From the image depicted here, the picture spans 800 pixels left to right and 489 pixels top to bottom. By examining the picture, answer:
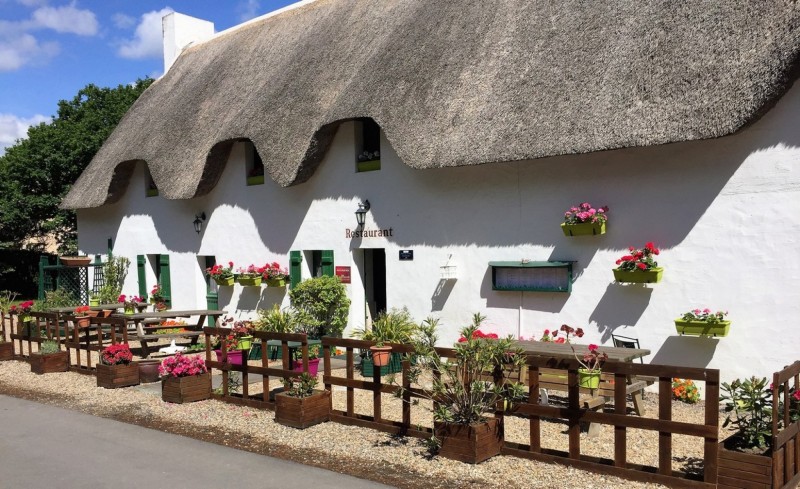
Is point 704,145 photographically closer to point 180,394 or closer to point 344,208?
point 344,208

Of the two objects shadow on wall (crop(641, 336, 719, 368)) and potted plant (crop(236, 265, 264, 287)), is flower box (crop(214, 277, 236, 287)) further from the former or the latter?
shadow on wall (crop(641, 336, 719, 368))

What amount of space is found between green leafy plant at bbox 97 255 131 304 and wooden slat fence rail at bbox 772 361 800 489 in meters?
16.1

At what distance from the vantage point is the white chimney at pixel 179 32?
66.9ft

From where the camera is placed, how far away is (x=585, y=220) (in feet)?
29.3

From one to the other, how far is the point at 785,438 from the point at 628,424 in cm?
109

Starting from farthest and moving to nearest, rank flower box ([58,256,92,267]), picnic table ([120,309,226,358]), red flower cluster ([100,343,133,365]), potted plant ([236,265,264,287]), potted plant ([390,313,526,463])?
flower box ([58,256,92,267]) → potted plant ([236,265,264,287]) → picnic table ([120,309,226,358]) → red flower cluster ([100,343,133,365]) → potted plant ([390,313,526,463])

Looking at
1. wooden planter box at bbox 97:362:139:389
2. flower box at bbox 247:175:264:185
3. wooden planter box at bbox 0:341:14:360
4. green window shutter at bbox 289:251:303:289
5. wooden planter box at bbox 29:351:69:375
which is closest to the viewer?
wooden planter box at bbox 97:362:139:389

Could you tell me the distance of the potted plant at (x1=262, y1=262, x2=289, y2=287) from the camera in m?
13.3

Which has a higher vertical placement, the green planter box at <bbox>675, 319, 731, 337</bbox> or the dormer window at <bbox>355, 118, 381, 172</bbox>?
the dormer window at <bbox>355, 118, 381, 172</bbox>

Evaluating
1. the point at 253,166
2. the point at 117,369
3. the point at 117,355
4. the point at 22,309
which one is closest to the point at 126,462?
the point at 117,369

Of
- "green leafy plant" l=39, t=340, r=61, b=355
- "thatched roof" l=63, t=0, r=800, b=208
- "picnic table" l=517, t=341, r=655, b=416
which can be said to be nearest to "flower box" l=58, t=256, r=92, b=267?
"thatched roof" l=63, t=0, r=800, b=208

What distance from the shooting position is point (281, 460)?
6.38 meters

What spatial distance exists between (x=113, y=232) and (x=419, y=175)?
10791mm

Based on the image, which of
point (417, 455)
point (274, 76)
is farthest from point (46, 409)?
point (274, 76)
